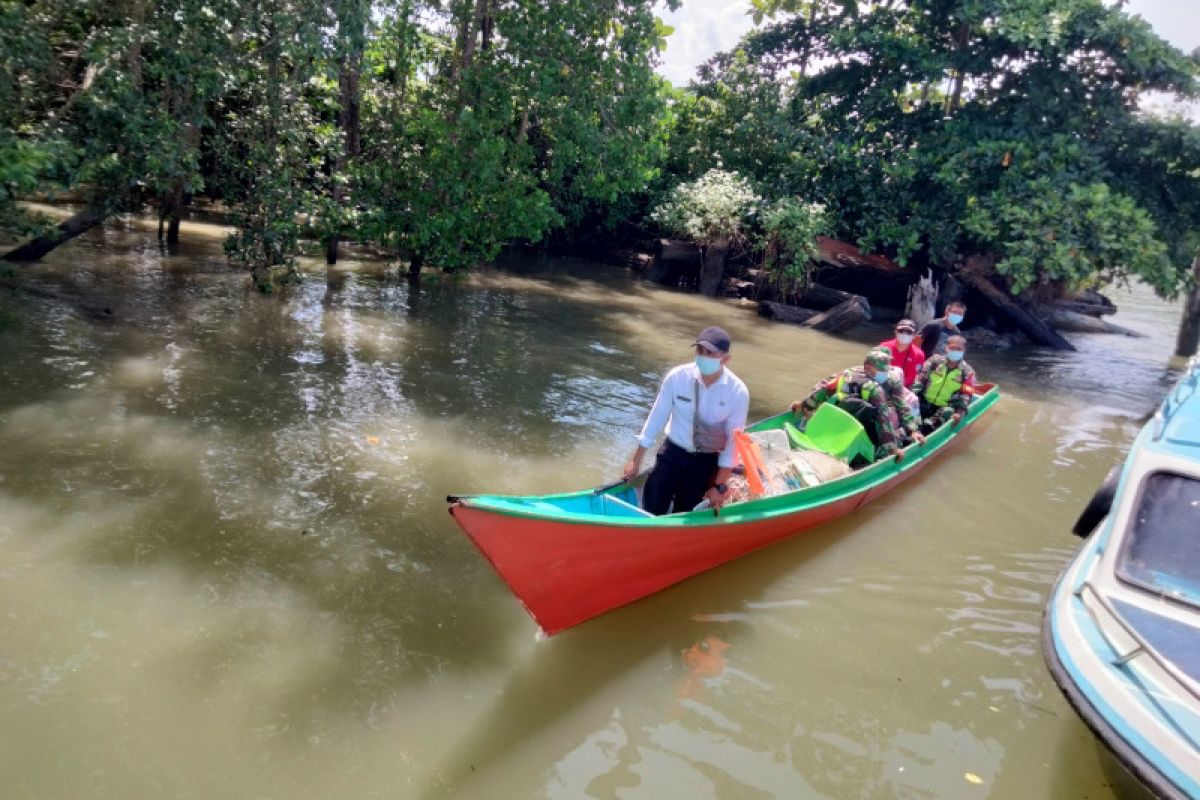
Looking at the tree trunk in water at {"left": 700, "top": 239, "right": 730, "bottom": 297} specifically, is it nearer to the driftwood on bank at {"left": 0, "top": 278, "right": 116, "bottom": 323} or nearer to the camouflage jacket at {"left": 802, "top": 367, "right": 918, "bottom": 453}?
the camouflage jacket at {"left": 802, "top": 367, "right": 918, "bottom": 453}

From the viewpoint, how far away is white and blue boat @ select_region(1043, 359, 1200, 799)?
3.41 metres

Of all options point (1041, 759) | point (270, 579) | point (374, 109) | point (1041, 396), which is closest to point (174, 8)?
point (374, 109)

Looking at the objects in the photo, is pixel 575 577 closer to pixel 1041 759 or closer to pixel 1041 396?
pixel 1041 759

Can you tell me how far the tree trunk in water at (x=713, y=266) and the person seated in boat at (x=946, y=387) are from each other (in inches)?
470

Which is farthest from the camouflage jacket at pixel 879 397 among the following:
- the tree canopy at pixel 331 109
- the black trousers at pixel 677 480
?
the tree canopy at pixel 331 109

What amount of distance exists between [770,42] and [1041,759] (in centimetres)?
2108

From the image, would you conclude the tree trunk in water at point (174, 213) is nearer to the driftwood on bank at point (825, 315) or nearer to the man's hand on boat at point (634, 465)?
the driftwood on bank at point (825, 315)

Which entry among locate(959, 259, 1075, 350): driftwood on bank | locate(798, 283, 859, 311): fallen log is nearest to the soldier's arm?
locate(798, 283, 859, 311): fallen log

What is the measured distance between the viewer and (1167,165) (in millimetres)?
16844

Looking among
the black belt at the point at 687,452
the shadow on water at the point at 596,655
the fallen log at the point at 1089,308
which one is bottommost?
the shadow on water at the point at 596,655

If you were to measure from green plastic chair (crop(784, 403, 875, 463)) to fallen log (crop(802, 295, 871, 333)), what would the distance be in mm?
10685

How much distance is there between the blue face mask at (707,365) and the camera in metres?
5.25

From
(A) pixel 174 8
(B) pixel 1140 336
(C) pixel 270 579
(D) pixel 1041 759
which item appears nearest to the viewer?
(D) pixel 1041 759

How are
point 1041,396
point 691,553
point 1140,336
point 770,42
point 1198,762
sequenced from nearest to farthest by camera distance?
point 1198,762 → point 691,553 → point 1041,396 → point 770,42 → point 1140,336
